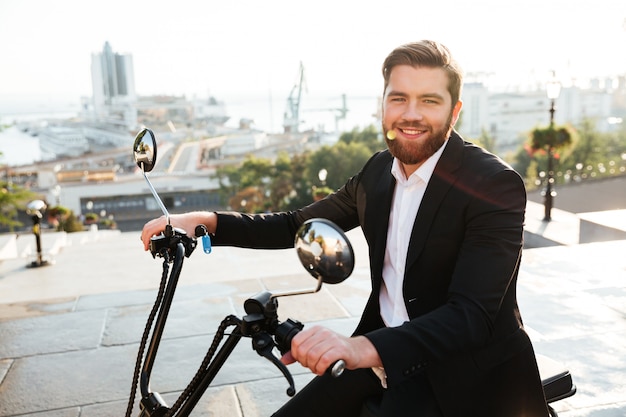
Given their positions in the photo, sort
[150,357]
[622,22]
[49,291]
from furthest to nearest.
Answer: [622,22], [49,291], [150,357]

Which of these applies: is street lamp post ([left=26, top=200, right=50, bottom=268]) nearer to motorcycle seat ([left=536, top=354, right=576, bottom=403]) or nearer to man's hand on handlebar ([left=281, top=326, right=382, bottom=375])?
motorcycle seat ([left=536, top=354, right=576, bottom=403])

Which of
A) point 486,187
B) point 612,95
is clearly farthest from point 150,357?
point 612,95

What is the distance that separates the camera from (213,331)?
13.4 feet

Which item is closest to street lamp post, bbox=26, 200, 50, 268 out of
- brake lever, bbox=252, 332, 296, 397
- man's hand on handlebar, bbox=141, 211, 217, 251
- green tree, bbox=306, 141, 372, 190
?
man's hand on handlebar, bbox=141, 211, 217, 251

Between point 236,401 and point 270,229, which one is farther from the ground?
point 270,229

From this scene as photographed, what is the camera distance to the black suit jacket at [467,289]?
149cm

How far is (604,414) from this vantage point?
2.73 m

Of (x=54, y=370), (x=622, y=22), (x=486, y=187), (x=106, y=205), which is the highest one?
(x=622, y=22)

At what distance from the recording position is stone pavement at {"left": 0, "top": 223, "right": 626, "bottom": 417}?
3.09 m

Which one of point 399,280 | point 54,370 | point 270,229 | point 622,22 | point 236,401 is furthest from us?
point 622,22

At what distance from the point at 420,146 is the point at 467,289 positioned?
19.0 inches

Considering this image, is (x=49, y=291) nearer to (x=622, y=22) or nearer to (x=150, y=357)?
(x=150, y=357)

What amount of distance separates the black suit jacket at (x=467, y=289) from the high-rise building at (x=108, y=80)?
16678 centimetres

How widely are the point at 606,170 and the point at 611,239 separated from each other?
153 feet
